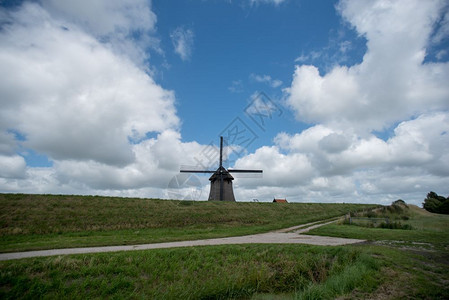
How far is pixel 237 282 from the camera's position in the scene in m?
8.66

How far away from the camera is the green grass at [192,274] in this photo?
750 cm

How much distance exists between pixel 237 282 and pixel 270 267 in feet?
6.93

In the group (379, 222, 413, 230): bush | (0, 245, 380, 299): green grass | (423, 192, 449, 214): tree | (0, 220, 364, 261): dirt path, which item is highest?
(423, 192, 449, 214): tree

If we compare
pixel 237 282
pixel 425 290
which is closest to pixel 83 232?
pixel 237 282

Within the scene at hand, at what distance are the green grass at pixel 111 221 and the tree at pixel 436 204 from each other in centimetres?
4382

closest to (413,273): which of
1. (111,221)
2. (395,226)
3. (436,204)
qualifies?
(395,226)

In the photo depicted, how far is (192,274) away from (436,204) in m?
75.1

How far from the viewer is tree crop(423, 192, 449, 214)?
5867 cm

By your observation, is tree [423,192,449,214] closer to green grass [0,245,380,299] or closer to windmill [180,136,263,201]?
windmill [180,136,263,201]

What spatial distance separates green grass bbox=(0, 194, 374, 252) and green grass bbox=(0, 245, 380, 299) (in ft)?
18.2

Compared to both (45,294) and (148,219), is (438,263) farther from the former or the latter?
(148,219)

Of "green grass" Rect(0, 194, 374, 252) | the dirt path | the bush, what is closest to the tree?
"green grass" Rect(0, 194, 374, 252)

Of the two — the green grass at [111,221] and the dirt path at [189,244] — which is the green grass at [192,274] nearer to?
the dirt path at [189,244]

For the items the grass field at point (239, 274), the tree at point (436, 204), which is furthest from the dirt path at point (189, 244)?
the tree at point (436, 204)
